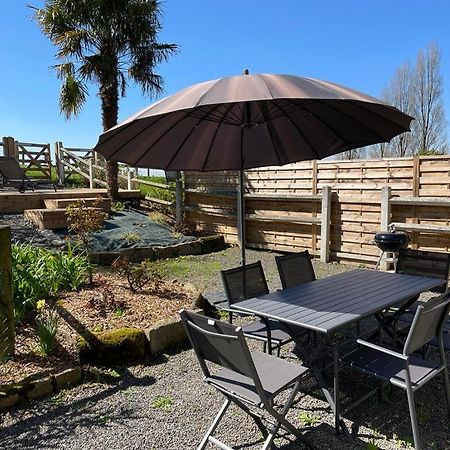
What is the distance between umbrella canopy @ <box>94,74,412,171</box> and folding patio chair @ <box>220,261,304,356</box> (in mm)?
1129

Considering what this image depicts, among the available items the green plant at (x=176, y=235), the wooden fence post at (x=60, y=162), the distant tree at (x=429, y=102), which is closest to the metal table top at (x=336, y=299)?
the green plant at (x=176, y=235)

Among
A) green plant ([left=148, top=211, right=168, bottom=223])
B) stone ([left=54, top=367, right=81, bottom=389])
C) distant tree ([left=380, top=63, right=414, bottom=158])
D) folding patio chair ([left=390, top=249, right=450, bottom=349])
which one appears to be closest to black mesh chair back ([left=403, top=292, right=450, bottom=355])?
folding patio chair ([left=390, top=249, right=450, bottom=349])

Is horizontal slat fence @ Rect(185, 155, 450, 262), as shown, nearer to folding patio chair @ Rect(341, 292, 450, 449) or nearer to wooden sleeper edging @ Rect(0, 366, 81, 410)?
folding patio chair @ Rect(341, 292, 450, 449)

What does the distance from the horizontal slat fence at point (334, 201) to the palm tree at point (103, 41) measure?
10.1 feet

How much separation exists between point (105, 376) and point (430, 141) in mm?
22481

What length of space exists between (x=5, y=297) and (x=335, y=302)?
2469mm

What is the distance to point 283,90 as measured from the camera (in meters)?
2.02

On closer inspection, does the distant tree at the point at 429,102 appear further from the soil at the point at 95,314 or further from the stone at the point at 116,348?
the stone at the point at 116,348

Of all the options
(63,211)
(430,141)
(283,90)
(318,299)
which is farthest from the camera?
(430,141)

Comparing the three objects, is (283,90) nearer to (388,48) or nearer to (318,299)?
(318,299)

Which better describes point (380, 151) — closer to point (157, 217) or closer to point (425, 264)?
point (157, 217)

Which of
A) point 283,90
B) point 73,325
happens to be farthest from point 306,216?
point 283,90

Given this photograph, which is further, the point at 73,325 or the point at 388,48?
the point at 388,48

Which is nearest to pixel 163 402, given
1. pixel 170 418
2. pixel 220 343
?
pixel 170 418
